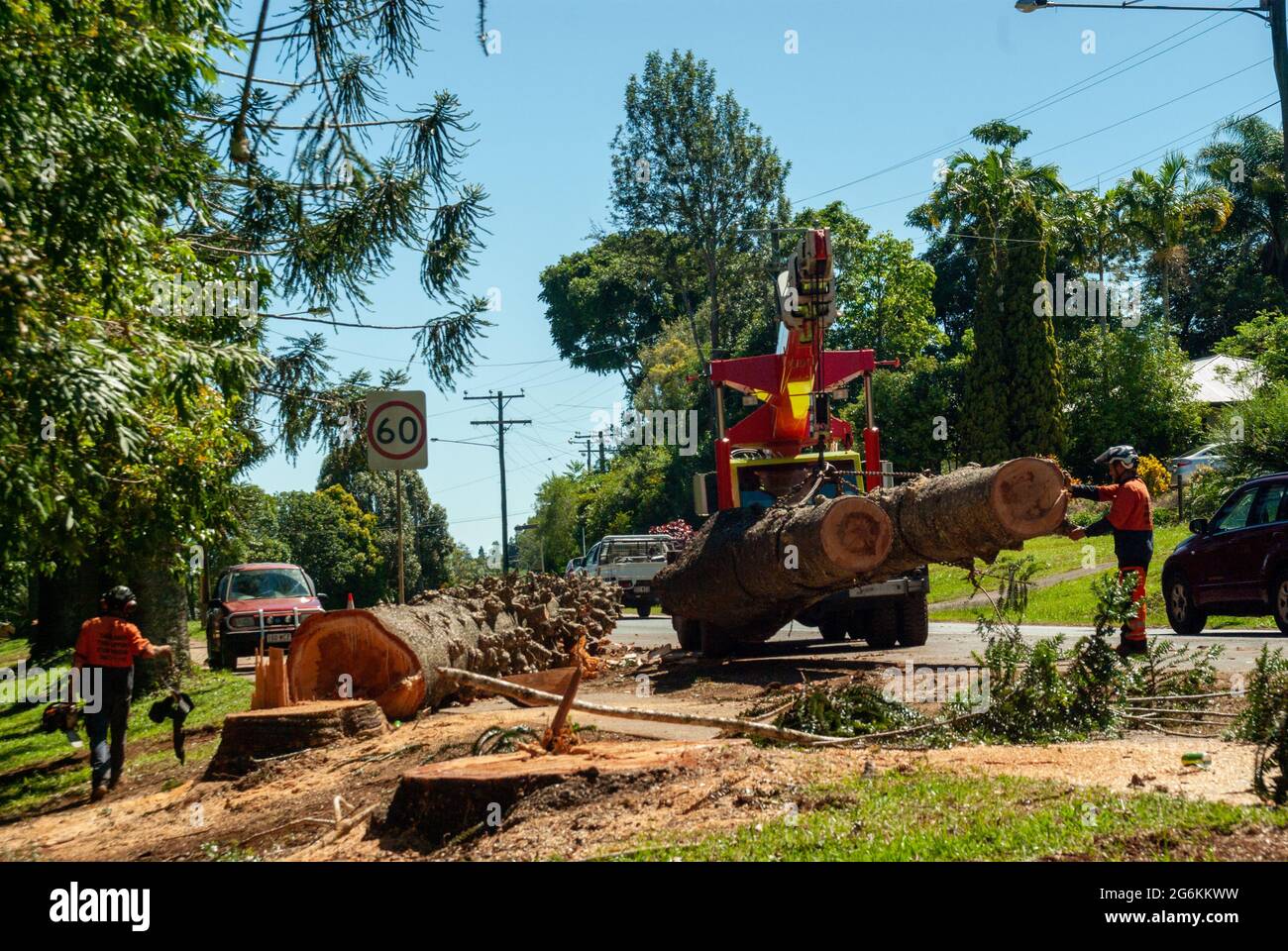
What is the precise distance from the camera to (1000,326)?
38969 mm

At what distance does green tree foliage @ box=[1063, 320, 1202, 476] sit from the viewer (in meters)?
37.8

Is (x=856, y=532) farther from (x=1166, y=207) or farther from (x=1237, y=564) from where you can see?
(x=1166, y=207)

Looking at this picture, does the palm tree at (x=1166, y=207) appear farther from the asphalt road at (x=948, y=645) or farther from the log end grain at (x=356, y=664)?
the log end grain at (x=356, y=664)

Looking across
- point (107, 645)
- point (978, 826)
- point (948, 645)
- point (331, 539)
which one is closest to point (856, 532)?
point (948, 645)

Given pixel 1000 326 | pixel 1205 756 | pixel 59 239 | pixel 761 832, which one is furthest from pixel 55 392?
pixel 1000 326

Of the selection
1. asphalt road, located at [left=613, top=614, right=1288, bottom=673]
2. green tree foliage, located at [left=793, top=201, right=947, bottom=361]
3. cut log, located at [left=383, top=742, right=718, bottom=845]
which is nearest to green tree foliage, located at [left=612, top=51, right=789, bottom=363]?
green tree foliage, located at [left=793, top=201, right=947, bottom=361]

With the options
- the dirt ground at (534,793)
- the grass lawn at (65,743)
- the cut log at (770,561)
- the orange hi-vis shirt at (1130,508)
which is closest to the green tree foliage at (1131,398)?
the cut log at (770,561)

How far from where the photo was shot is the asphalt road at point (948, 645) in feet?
44.7

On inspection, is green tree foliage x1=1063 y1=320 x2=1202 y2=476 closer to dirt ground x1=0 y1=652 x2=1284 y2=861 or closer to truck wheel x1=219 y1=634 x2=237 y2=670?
truck wheel x1=219 y1=634 x2=237 y2=670

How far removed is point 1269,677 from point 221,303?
339 inches

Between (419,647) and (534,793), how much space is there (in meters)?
4.75

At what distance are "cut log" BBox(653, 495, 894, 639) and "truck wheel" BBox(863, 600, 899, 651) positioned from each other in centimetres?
195

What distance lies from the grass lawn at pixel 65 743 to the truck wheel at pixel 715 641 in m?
5.37
